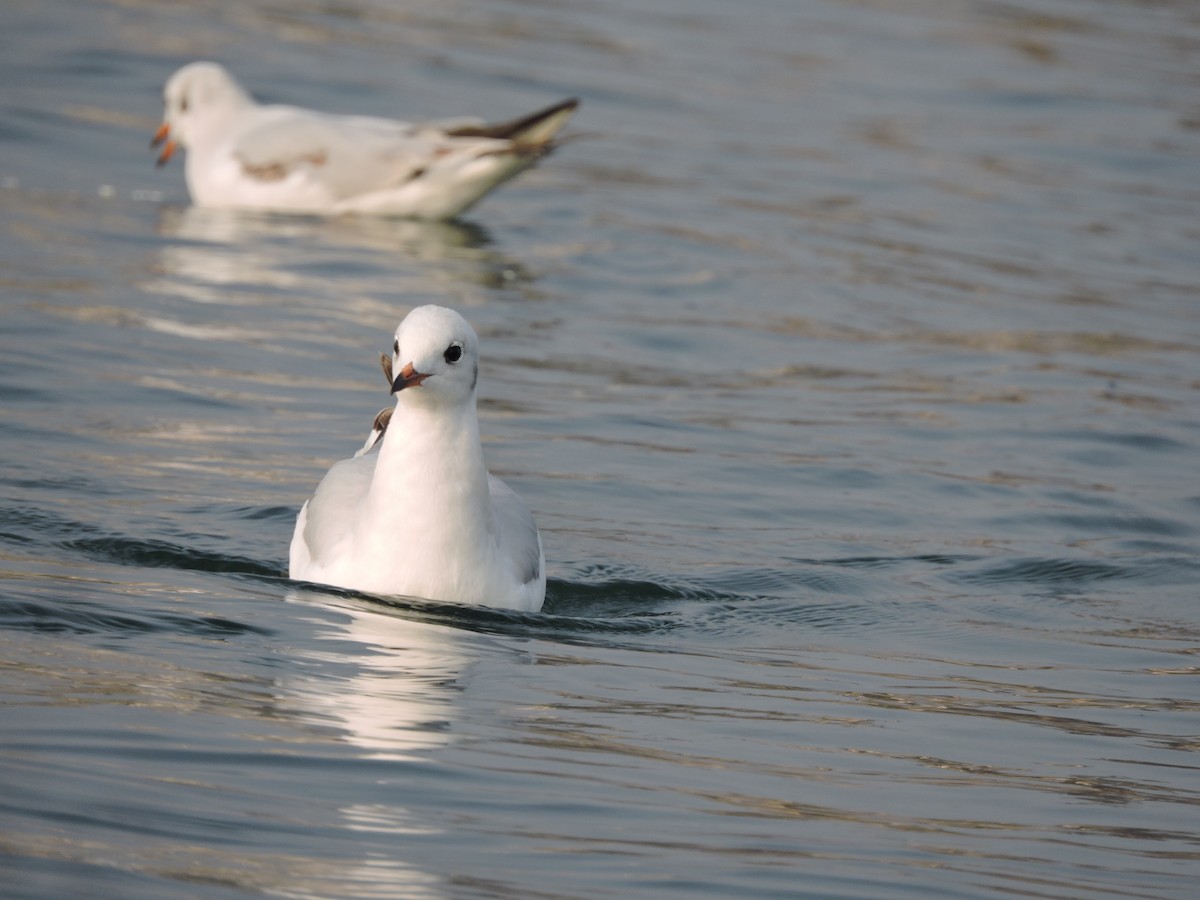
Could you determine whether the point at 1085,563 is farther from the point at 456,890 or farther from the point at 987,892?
the point at 456,890

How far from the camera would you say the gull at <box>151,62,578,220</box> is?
47.6 feet

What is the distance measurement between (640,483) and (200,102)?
7.21m

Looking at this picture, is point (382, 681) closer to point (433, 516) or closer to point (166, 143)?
point (433, 516)

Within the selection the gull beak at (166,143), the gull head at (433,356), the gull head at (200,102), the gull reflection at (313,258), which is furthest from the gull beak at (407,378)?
the gull beak at (166,143)

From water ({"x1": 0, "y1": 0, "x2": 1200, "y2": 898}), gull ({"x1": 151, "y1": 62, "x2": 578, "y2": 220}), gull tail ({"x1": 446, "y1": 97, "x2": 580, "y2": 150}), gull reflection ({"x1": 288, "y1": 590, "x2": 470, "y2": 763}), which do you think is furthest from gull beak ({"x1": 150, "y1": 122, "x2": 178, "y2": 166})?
gull reflection ({"x1": 288, "y1": 590, "x2": 470, "y2": 763})

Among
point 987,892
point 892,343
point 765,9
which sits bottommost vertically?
point 987,892

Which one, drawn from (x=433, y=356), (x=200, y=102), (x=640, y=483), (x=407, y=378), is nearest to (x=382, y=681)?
(x=407, y=378)

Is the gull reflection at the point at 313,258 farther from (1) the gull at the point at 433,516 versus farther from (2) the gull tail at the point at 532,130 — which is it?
(1) the gull at the point at 433,516

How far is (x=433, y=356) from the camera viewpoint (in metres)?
6.56

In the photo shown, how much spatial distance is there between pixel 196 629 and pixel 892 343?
684cm

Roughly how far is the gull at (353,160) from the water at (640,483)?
340 millimetres

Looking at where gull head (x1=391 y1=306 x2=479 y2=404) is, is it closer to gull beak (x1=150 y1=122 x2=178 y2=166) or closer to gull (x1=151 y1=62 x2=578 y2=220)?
gull (x1=151 y1=62 x2=578 y2=220)

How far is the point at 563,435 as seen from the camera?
9812mm

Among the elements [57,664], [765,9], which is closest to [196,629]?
[57,664]
